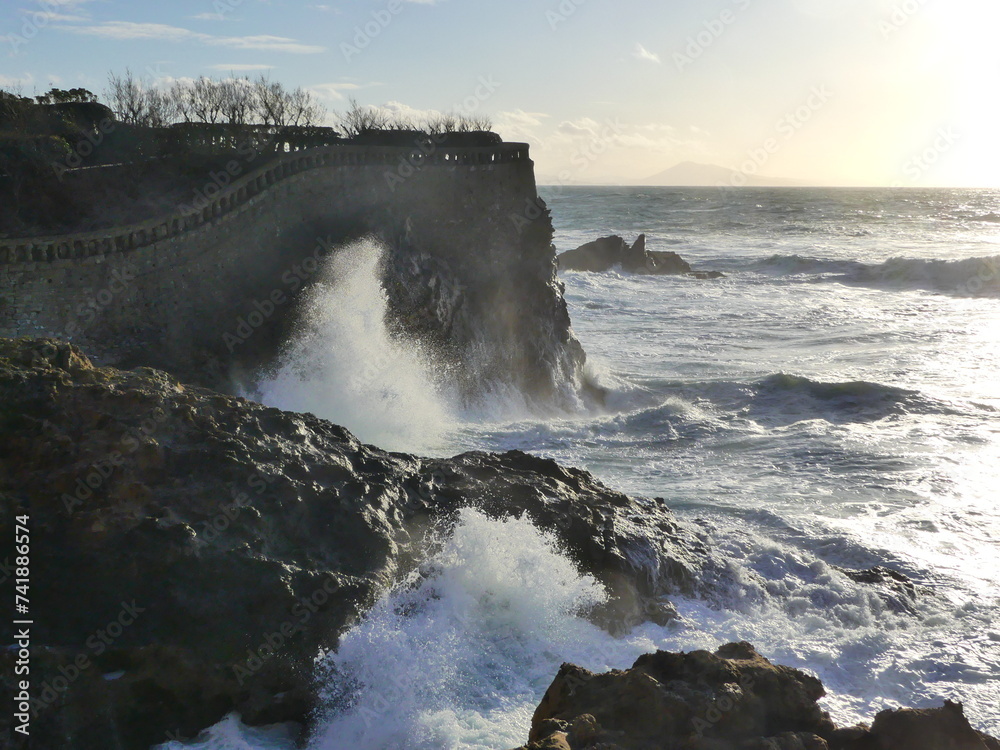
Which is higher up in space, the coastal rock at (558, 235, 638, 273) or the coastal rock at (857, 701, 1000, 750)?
the coastal rock at (558, 235, 638, 273)

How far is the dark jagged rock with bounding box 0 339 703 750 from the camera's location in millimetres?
7180

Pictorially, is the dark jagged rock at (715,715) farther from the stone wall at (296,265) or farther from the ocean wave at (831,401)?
the ocean wave at (831,401)

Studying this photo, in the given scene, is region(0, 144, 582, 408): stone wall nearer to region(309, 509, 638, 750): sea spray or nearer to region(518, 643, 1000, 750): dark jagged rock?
region(309, 509, 638, 750): sea spray

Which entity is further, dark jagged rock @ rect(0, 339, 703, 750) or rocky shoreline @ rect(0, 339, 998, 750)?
dark jagged rock @ rect(0, 339, 703, 750)

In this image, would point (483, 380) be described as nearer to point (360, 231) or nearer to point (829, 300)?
point (360, 231)

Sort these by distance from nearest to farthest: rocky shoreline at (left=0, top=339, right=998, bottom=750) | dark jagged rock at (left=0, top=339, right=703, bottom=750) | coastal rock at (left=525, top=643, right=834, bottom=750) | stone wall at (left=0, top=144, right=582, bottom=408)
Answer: coastal rock at (left=525, top=643, right=834, bottom=750)
rocky shoreline at (left=0, top=339, right=998, bottom=750)
dark jagged rock at (left=0, top=339, right=703, bottom=750)
stone wall at (left=0, top=144, right=582, bottom=408)

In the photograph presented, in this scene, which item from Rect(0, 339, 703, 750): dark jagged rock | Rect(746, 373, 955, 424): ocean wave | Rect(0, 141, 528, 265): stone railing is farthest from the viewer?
Rect(746, 373, 955, 424): ocean wave

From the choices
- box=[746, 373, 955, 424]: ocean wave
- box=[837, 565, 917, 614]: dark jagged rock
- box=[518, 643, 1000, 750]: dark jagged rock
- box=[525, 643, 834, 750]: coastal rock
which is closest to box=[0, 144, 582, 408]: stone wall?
box=[746, 373, 955, 424]: ocean wave

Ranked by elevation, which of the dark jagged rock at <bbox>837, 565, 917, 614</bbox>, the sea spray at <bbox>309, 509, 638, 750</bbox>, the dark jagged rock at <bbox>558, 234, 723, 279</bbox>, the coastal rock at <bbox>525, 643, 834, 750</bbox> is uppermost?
the dark jagged rock at <bbox>558, 234, 723, 279</bbox>

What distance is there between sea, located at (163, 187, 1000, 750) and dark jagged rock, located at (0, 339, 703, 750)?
35 cm

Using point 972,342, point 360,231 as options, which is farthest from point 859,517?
point 972,342

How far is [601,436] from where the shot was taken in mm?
19609

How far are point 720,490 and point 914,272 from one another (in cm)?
3925

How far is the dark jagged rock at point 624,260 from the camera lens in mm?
49938
